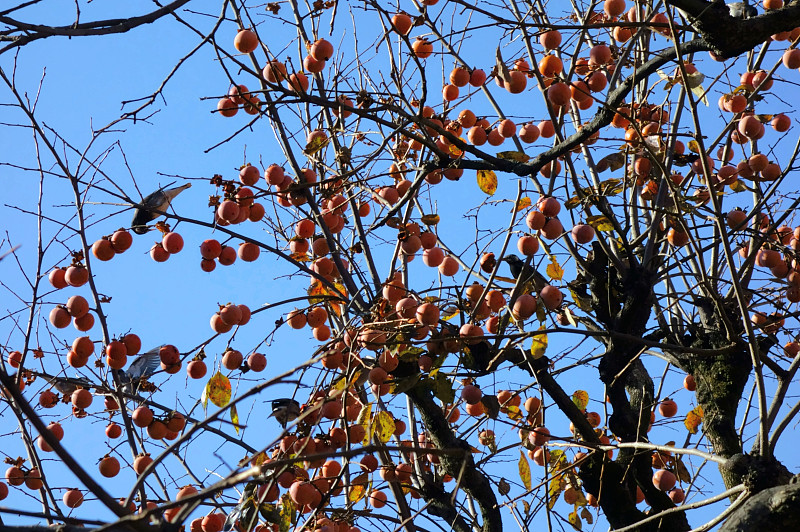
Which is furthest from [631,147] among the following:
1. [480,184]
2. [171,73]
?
[171,73]

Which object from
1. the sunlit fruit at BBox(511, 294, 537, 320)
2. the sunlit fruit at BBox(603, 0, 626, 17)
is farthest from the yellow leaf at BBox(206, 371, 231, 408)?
the sunlit fruit at BBox(603, 0, 626, 17)

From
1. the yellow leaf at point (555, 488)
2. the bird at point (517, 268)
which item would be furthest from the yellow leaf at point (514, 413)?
the bird at point (517, 268)

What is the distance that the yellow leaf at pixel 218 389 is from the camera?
249 cm

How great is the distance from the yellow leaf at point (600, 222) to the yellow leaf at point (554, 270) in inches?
9.0

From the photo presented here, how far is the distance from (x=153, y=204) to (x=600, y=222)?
156 centimetres

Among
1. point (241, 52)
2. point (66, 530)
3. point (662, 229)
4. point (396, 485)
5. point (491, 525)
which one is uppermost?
point (241, 52)

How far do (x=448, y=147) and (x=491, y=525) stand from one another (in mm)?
1393

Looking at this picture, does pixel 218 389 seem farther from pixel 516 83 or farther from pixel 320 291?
pixel 516 83

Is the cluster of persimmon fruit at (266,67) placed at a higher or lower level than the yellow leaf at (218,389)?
higher

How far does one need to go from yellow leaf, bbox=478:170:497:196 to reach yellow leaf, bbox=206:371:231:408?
1.13 m

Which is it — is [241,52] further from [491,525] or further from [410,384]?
[491,525]

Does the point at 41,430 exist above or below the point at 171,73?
below

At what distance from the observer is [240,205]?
2674 millimetres

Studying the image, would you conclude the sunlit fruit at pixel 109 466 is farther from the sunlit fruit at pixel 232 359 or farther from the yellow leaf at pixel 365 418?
the yellow leaf at pixel 365 418
